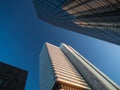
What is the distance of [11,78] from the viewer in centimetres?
1894

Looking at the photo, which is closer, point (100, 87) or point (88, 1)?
point (88, 1)

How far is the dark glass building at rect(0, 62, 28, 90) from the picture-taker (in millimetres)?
18156

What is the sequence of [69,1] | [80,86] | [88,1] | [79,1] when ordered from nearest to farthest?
[88,1] < [79,1] < [69,1] < [80,86]

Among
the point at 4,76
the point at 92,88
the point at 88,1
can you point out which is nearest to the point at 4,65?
the point at 4,76

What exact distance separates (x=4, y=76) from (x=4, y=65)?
1319mm

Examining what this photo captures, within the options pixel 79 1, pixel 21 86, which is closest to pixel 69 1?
pixel 79 1

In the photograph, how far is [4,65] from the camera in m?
19.6

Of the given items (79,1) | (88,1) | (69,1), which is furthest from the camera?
(69,1)

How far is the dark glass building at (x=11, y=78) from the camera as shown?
715 inches

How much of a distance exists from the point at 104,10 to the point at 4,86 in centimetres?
1753

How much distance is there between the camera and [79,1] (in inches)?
1206

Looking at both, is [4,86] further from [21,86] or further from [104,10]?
[104,10]

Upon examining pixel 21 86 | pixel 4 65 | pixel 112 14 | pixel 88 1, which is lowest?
pixel 21 86

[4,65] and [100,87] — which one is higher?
[4,65]
